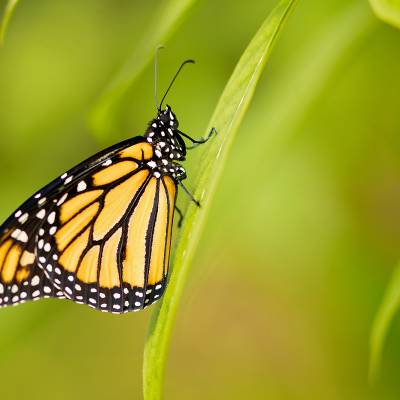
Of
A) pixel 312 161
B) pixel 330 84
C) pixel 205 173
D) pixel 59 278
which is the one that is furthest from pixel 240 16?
pixel 205 173

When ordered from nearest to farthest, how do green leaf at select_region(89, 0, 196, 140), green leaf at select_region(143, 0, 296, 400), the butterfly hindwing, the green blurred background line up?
green leaf at select_region(143, 0, 296, 400) < green leaf at select_region(89, 0, 196, 140) < the green blurred background < the butterfly hindwing

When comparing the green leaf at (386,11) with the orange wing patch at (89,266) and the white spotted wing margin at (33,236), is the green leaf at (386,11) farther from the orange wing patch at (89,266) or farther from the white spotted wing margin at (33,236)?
the orange wing patch at (89,266)

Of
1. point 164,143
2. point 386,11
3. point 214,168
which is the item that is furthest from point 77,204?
point 386,11

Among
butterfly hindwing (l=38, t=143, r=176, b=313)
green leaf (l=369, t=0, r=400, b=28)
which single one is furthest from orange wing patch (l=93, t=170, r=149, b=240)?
green leaf (l=369, t=0, r=400, b=28)

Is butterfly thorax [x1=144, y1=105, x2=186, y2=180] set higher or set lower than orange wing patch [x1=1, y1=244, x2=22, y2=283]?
higher

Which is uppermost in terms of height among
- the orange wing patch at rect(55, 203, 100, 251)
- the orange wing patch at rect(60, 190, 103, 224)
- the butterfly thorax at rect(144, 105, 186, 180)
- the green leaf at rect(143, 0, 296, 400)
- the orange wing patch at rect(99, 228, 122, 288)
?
the butterfly thorax at rect(144, 105, 186, 180)

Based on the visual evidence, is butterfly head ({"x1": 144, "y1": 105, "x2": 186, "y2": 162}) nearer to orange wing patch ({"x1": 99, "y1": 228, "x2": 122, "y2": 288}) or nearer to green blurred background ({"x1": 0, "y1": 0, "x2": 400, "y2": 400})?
green blurred background ({"x1": 0, "y1": 0, "x2": 400, "y2": 400})

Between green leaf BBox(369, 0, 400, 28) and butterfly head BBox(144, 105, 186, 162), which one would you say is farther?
butterfly head BBox(144, 105, 186, 162)
